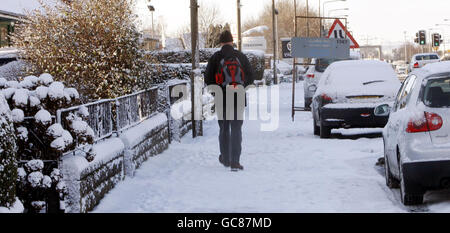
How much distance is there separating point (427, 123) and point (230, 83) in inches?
150

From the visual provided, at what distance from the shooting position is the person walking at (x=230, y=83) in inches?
407

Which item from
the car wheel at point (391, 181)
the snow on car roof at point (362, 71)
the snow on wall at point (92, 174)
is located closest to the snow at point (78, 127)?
the snow on wall at point (92, 174)

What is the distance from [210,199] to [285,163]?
297cm

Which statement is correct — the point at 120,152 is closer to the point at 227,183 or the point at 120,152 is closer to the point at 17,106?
the point at 227,183

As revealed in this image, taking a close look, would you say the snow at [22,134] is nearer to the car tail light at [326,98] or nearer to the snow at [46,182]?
the snow at [46,182]

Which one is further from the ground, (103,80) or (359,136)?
(103,80)

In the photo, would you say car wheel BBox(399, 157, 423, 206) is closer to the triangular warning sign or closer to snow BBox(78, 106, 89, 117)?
snow BBox(78, 106, 89, 117)

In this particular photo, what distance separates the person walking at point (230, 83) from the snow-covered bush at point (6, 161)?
4982 millimetres

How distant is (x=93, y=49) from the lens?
1512 centimetres

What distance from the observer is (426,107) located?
7074 mm

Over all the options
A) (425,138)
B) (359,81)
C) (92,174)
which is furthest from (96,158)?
(359,81)

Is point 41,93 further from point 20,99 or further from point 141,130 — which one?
point 141,130

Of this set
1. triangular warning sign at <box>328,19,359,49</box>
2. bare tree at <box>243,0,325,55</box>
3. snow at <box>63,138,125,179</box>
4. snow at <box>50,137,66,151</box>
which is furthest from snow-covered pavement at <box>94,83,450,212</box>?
bare tree at <box>243,0,325,55</box>
